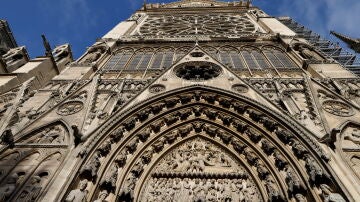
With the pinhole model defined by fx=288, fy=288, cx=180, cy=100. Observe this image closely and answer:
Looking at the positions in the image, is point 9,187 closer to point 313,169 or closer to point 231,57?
point 313,169

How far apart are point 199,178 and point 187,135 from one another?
5.67ft

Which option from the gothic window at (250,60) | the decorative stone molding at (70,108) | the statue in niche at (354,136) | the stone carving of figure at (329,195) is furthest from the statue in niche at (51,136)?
the gothic window at (250,60)

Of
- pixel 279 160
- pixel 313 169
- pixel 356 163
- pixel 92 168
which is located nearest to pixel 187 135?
pixel 279 160

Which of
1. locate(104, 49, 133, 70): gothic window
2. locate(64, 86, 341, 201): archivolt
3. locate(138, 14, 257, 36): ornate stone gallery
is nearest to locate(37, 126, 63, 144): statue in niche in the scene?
locate(64, 86, 341, 201): archivolt

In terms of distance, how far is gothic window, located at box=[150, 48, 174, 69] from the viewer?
42.7ft

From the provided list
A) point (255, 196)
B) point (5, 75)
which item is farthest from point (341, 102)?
point (5, 75)

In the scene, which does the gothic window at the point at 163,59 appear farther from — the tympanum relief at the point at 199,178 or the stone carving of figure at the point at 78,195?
the stone carving of figure at the point at 78,195

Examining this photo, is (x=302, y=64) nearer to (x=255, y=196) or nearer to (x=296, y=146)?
(x=296, y=146)

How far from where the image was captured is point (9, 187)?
5793mm

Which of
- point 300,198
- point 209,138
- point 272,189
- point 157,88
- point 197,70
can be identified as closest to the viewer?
point 300,198

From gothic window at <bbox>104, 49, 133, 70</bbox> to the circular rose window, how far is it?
306 centimetres

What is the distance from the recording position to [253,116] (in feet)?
27.8

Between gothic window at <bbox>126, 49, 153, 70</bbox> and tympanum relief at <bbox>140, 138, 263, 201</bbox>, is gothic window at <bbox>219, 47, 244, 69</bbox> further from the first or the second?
tympanum relief at <bbox>140, 138, 263, 201</bbox>

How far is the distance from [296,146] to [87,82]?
7.15m
